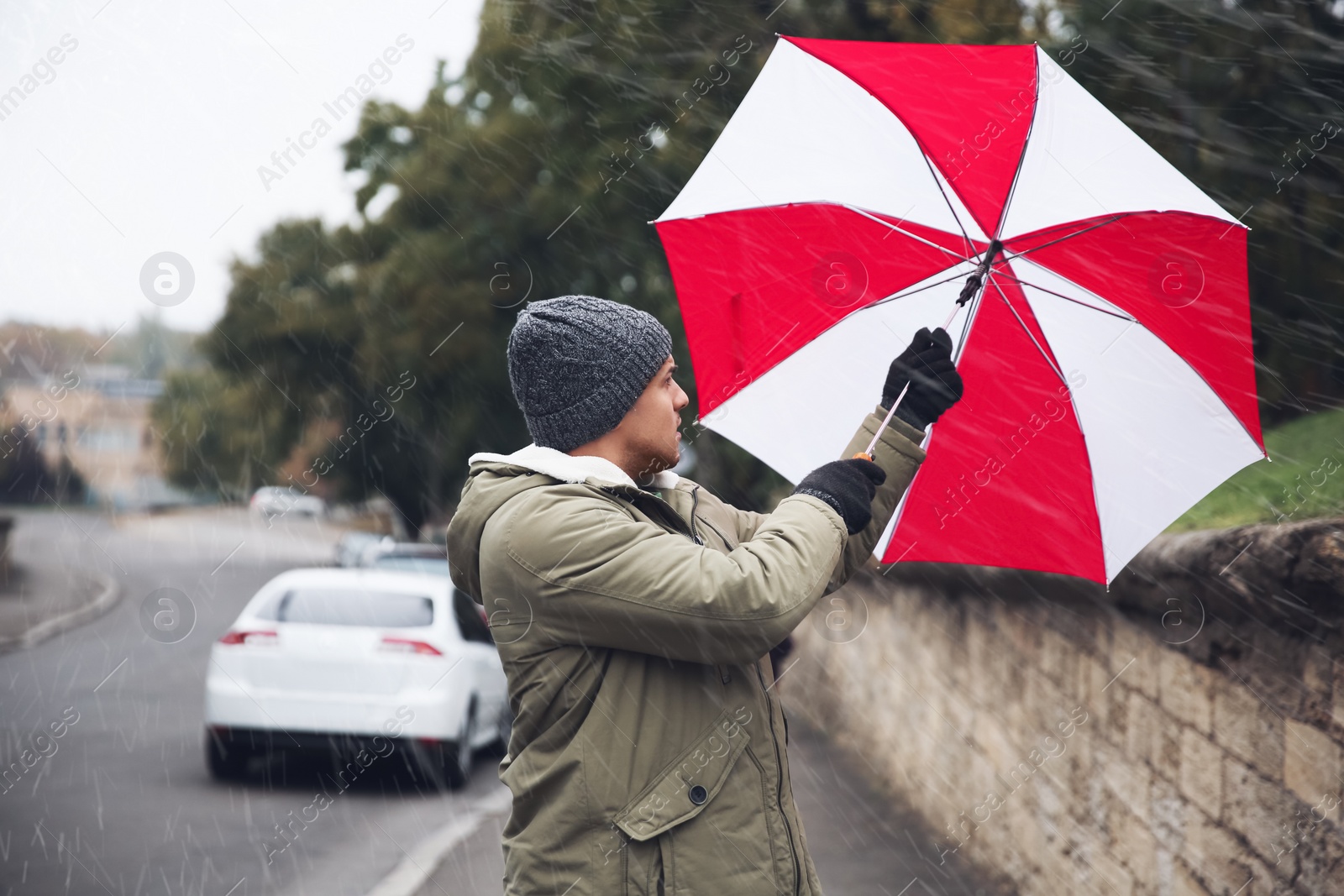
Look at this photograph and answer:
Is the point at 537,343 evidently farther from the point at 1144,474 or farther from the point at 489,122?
the point at 489,122

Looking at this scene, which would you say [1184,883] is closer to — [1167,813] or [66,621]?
[1167,813]

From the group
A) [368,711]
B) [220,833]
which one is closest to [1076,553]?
[220,833]

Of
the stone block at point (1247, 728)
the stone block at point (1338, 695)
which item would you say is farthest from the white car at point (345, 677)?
the stone block at point (1338, 695)

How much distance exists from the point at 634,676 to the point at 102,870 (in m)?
5.33

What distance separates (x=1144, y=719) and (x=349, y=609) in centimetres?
585

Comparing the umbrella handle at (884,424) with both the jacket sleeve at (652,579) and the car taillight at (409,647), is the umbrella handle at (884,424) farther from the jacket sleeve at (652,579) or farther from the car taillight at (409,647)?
the car taillight at (409,647)

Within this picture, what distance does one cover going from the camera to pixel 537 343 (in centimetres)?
233

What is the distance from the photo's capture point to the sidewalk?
21980 mm

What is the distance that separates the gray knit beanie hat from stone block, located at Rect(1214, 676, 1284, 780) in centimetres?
226

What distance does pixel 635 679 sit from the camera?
214 cm

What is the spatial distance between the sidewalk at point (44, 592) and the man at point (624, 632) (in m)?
19.5

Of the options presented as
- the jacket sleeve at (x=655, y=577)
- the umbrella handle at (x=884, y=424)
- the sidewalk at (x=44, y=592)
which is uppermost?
the umbrella handle at (x=884, y=424)

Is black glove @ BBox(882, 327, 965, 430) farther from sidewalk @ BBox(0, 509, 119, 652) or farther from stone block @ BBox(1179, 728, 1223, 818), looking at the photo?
sidewalk @ BBox(0, 509, 119, 652)

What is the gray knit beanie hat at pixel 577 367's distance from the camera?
7.59 feet
